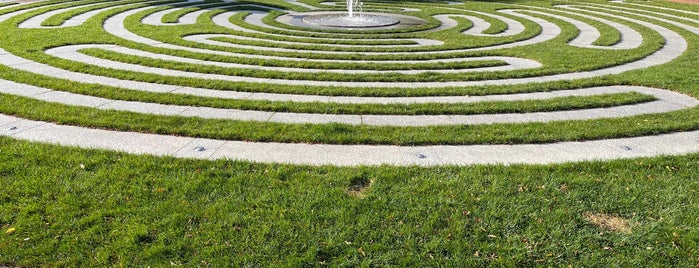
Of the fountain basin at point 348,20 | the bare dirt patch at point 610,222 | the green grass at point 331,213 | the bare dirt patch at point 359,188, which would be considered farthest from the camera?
the fountain basin at point 348,20

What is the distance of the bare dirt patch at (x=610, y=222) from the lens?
4995 millimetres

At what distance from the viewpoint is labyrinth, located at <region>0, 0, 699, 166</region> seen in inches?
276

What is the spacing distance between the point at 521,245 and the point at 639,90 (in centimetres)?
720

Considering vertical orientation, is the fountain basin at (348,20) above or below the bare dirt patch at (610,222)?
above

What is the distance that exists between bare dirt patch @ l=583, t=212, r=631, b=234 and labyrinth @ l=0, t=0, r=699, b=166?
4.61 ft

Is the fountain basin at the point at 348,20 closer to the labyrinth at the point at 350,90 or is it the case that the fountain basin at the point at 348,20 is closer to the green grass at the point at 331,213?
the labyrinth at the point at 350,90

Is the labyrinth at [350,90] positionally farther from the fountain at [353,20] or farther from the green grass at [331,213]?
the fountain at [353,20]

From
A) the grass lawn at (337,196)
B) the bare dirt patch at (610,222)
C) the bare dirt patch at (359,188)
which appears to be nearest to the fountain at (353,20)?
the grass lawn at (337,196)

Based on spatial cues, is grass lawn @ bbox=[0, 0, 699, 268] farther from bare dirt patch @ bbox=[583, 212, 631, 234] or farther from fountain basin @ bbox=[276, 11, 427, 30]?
fountain basin @ bbox=[276, 11, 427, 30]

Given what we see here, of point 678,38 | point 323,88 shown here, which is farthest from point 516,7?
point 323,88

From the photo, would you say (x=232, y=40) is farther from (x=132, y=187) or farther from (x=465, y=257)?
(x=465, y=257)

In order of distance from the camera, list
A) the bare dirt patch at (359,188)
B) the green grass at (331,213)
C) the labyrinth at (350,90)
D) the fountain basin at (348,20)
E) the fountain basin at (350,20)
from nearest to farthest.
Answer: the green grass at (331,213) < the bare dirt patch at (359,188) < the labyrinth at (350,90) < the fountain basin at (348,20) < the fountain basin at (350,20)

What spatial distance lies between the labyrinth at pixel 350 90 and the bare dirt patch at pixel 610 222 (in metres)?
1.41

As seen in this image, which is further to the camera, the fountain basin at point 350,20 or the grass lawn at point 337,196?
the fountain basin at point 350,20
